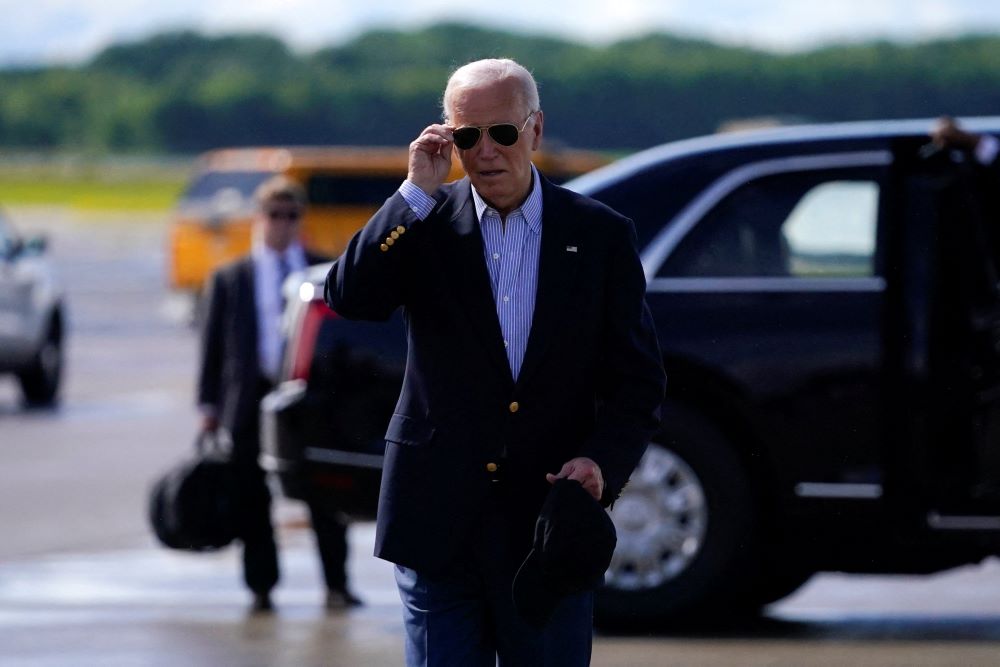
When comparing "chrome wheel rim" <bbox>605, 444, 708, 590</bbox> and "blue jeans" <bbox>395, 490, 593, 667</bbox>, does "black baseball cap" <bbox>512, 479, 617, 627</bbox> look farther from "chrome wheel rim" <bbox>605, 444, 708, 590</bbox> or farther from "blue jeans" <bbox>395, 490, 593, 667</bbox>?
"chrome wheel rim" <bbox>605, 444, 708, 590</bbox>

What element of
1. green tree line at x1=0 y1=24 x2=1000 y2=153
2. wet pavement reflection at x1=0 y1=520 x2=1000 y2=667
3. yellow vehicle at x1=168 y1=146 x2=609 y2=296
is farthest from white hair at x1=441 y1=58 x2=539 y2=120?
green tree line at x1=0 y1=24 x2=1000 y2=153

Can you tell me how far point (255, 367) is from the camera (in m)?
8.90

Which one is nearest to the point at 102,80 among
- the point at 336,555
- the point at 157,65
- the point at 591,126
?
the point at 157,65

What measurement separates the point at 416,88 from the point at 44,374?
385 feet

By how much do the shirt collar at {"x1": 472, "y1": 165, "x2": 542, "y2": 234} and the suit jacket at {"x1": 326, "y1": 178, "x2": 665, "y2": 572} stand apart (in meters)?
0.02

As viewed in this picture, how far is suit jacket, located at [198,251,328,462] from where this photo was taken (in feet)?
29.1

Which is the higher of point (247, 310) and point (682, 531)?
point (247, 310)

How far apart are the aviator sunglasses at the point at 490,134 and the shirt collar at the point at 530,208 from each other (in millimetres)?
147

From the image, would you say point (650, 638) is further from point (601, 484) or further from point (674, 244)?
point (601, 484)

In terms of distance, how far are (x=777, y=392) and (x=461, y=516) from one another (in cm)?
323

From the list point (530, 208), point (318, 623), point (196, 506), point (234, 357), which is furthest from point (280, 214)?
point (530, 208)

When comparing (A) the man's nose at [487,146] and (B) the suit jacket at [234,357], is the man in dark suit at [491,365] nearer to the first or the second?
(A) the man's nose at [487,146]

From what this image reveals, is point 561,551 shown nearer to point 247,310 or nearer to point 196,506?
point 196,506

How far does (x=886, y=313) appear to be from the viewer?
7.41 metres
